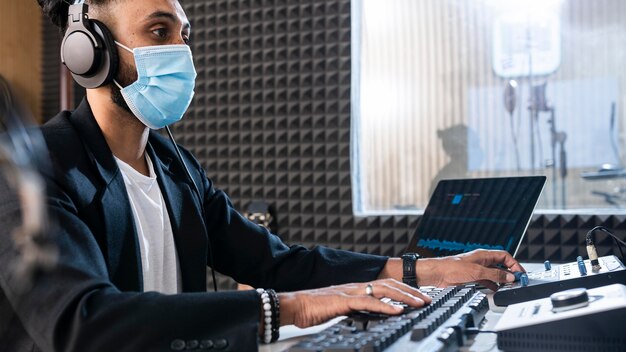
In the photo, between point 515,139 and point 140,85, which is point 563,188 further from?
point 140,85

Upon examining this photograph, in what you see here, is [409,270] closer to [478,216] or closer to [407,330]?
Result: [478,216]

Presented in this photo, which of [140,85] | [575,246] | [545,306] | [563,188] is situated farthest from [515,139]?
[545,306]

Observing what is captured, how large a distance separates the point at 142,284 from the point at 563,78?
1.75 meters

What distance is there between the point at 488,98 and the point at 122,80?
1.54 meters

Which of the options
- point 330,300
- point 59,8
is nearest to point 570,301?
point 330,300

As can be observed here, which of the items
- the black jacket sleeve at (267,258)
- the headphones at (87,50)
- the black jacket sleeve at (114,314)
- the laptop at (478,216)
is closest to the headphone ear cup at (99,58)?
the headphones at (87,50)

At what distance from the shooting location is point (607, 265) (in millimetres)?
1055

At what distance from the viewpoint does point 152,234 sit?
49.4 inches

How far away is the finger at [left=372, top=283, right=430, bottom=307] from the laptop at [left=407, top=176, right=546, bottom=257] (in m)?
0.48

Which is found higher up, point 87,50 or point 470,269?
point 87,50

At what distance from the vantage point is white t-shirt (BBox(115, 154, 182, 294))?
122cm

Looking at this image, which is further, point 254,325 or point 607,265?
point 607,265

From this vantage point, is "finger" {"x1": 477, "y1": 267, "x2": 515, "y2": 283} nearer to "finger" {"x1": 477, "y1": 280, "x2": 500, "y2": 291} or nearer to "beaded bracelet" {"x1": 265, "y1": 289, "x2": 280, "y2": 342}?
"finger" {"x1": 477, "y1": 280, "x2": 500, "y2": 291}

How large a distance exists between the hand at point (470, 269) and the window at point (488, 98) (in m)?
1.19
